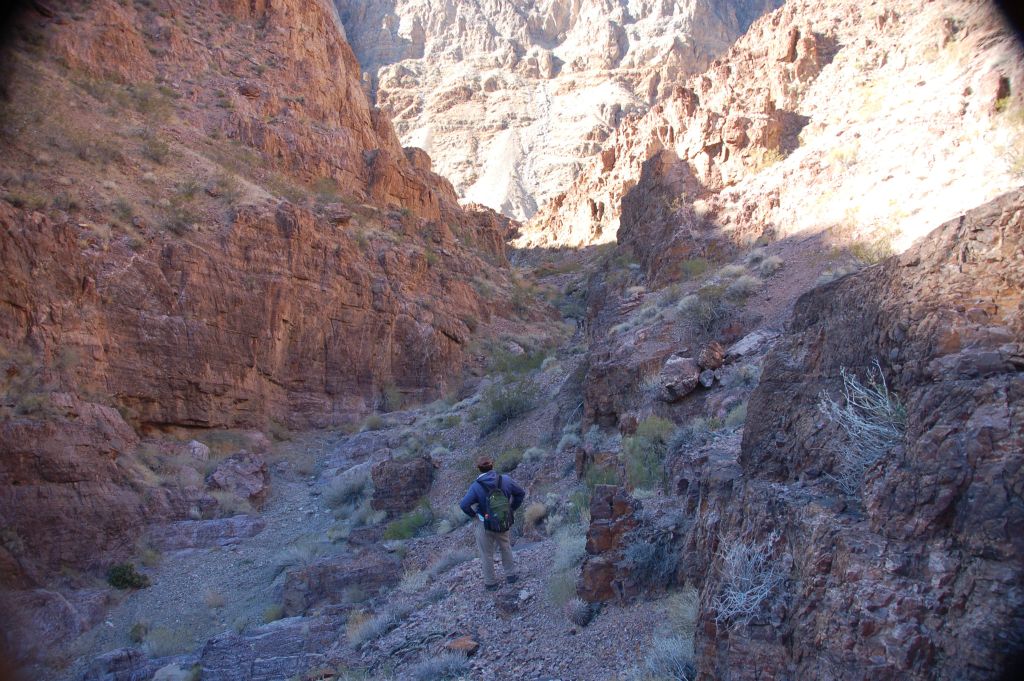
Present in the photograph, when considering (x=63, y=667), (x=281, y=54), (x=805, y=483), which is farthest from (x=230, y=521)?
(x=281, y=54)

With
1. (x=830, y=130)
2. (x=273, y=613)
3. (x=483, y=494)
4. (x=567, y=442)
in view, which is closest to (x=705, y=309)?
(x=567, y=442)

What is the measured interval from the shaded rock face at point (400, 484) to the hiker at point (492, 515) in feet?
21.9

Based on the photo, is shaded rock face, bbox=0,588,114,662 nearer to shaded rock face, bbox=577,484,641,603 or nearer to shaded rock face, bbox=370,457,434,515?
shaded rock face, bbox=370,457,434,515

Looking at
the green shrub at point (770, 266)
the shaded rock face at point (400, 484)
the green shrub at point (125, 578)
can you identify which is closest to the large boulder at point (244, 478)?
the shaded rock face at point (400, 484)

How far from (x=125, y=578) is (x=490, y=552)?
7807 mm

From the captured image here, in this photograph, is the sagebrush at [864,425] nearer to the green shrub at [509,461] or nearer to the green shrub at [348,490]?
the green shrub at [509,461]

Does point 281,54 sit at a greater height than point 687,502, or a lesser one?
greater

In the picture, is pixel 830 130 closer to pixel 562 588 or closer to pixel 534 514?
pixel 534 514

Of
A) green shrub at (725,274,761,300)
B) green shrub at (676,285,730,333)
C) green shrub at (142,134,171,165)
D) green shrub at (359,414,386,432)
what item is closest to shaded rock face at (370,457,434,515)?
green shrub at (676,285,730,333)

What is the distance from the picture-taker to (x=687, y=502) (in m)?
6.26

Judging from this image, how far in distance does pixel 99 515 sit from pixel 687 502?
11.1 metres

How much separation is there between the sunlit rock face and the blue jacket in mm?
69596

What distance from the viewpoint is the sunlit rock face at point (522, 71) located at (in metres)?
82.2

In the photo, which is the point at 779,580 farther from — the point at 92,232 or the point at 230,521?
the point at 92,232
